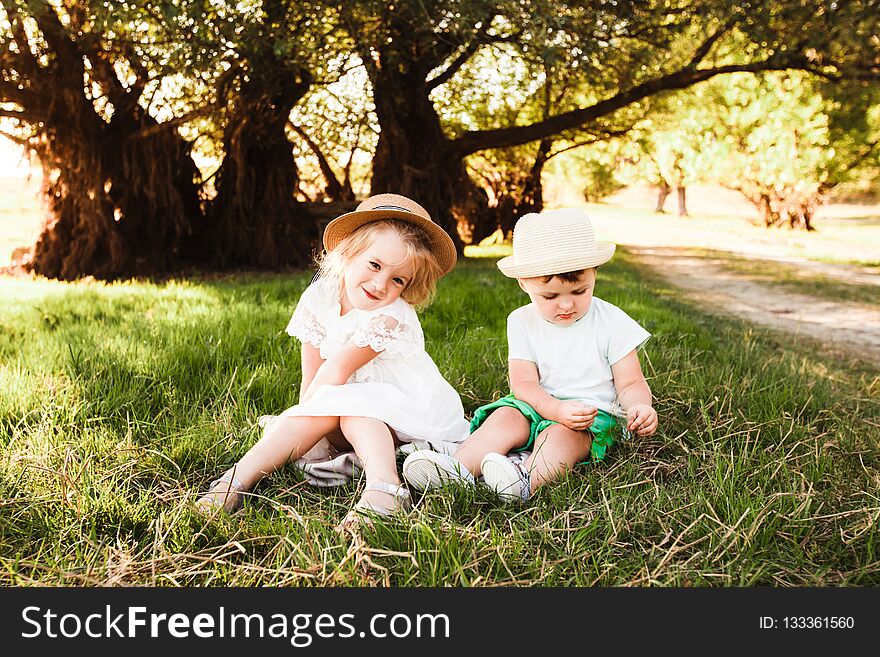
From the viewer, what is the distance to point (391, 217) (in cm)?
300

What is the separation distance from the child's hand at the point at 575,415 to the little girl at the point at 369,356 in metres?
0.52

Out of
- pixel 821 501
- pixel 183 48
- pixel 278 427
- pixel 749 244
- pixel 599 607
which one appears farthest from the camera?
pixel 749 244

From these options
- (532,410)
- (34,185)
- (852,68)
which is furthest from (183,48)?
(852,68)

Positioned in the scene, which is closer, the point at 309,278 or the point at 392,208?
the point at 392,208

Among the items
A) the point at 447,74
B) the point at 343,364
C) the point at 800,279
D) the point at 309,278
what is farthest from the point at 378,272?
the point at 800,279

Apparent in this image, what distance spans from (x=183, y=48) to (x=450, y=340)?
4.24 meters

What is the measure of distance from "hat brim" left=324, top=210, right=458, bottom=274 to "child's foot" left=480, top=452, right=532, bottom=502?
0.93 m

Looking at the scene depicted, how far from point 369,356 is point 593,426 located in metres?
0.97

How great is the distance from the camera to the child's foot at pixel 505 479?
2.55 metres

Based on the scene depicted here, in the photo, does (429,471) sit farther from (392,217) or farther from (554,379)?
(392,217)

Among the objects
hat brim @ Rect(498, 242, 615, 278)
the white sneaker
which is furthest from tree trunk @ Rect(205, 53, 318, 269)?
the white sneaker

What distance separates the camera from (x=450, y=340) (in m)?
4.93

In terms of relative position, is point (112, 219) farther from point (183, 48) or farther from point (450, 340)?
point (450, 340)

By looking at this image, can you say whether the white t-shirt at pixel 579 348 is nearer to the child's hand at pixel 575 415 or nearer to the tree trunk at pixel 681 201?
the child's hand at pixel 575 415
